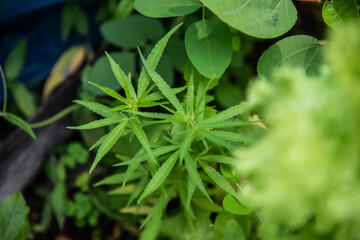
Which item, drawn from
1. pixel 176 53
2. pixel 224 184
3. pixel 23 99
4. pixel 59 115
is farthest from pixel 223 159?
pixel 23 99

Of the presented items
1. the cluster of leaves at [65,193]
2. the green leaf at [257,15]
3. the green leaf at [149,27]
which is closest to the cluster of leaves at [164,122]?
the green leaf at [257,15]

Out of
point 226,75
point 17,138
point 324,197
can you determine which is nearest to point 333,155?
point 324,197

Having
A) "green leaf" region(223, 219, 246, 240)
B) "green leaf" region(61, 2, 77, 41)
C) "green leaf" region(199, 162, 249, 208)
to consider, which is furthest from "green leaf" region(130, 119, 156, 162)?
"green leaf" region(61, 2, 77, 41)

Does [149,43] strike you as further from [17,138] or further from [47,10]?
[17,138]

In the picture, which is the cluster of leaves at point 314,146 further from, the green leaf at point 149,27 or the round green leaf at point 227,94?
the round green leaf at point 227,94

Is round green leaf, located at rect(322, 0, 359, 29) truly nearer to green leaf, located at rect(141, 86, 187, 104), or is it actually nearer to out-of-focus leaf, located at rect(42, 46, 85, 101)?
green leaf, located at rect(141, 86, 187, 104)
